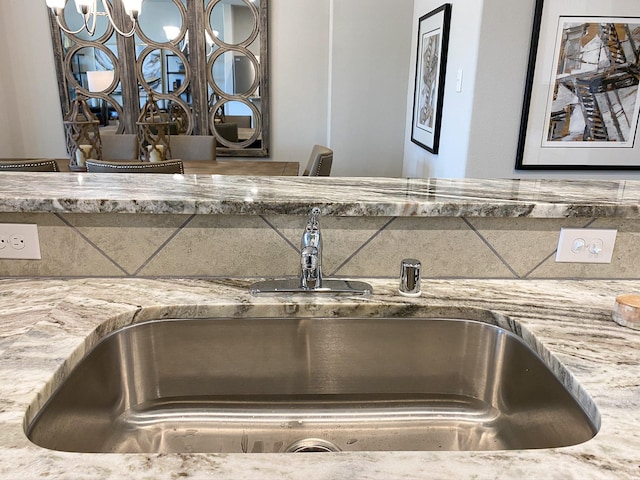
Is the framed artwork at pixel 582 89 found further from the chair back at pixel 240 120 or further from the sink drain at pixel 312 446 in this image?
the chair back at pixel 240 120

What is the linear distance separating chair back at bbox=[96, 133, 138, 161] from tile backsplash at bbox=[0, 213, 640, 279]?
3.00 metres

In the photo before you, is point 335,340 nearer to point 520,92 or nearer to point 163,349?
point 163,349

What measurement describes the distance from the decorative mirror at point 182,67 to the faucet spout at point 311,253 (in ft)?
12.5

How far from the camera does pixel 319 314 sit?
922 mm

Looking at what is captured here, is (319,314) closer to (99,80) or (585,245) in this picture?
(585,245)

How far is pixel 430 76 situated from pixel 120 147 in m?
2.36

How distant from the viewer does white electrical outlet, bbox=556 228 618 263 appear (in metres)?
1.01

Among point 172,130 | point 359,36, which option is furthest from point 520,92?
point 172,130

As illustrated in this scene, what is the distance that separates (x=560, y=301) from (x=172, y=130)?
4.19 meters

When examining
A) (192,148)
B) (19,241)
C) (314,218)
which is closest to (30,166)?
(192,148)

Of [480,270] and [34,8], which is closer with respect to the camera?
[480,270]

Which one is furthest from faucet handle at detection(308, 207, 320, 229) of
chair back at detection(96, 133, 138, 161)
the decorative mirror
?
the decorative mirror

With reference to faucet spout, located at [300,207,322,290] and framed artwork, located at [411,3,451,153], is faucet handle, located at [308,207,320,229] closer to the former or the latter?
faucet spout, located at [300,207,322,290]

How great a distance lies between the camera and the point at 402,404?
0.95m
